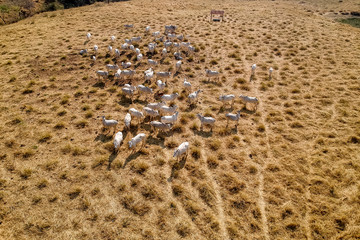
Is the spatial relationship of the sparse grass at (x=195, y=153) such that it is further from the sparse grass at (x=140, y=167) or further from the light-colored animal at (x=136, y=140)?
the light-colored animal at (x=136, y=140)

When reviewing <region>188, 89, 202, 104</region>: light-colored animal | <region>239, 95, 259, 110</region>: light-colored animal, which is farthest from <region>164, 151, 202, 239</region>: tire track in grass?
<region>239, 95, 259, 110</region>: light-colored animal

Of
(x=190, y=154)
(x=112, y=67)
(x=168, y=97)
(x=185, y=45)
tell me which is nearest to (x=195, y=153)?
(x=190, y=154)

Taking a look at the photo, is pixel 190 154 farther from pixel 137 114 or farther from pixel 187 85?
pixel 187 85

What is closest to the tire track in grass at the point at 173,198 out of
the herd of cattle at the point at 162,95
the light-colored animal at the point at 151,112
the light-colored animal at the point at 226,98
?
the herd of cattle at the point at 162,95

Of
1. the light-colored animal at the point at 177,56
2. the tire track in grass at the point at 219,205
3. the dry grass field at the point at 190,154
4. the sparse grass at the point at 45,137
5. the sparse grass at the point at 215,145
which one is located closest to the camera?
the tire track in grass at the point at 219,205

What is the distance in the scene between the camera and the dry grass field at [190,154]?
23.0 feet

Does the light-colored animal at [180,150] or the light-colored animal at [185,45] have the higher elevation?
the light-colored animal at [185,45]

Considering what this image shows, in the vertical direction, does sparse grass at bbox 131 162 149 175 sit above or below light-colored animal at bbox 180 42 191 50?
below

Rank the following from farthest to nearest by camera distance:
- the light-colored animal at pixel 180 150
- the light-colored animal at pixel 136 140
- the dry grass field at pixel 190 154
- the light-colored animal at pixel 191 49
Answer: the light-colored animal at pixel 191 49
the light-colored animal at pixel 136 140
the light-colored animal at pixel 180 150
the dry grass field at pixel 190 154

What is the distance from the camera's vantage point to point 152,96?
13258mm

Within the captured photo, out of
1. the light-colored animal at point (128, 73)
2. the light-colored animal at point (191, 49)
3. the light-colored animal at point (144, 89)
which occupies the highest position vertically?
the light-colored animal at point (191, 49)

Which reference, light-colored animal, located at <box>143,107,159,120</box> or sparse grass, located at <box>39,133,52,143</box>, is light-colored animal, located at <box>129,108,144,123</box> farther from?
sparse grass, located at <box>39,133,52,143</box>

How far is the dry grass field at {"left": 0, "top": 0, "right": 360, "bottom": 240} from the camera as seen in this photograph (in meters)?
7.01

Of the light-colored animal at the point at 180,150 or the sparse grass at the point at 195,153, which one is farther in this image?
the sparse grass at the point at 195,153
